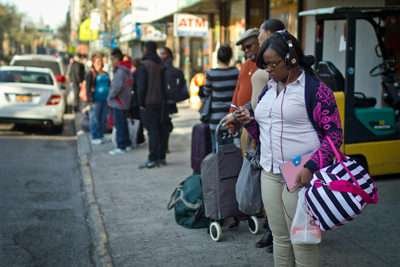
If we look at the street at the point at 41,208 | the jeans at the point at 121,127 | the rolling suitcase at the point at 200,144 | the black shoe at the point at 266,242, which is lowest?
the street at the point at 41,208

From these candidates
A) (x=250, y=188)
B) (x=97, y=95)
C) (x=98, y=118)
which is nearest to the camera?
(x=250, y=188)

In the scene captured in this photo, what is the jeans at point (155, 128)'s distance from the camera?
29.4ft

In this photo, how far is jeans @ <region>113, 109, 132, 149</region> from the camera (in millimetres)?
10406

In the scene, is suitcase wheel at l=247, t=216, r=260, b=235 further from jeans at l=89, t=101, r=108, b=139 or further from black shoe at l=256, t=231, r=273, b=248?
jeans at l=89, t=101, r=108, b=139

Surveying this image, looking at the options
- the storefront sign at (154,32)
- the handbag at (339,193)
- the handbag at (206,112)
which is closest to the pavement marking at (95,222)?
the handbag at (206,112)

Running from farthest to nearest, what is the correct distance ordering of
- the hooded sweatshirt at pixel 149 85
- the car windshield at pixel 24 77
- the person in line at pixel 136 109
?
1. the car windshield at pixel 24 77
2. the person in line at pixel 136 109
3. the hooded sweatshirt at pixel 149 85

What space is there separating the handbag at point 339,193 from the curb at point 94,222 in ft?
7.71

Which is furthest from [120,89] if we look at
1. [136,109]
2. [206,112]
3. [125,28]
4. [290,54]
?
[125,28]

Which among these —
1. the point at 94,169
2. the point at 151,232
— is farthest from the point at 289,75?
the point at 94,169

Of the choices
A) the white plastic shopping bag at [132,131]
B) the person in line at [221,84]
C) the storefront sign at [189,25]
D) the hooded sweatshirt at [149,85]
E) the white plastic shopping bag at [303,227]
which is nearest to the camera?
the white plastic shopping bag at [303,227]

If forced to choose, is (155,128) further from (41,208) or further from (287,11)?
(287,11)

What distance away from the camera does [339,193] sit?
3.19m

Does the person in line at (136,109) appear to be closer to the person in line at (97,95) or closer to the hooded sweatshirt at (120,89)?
the hooded sweatshirt at (120,89)

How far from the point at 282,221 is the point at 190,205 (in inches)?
90.9
